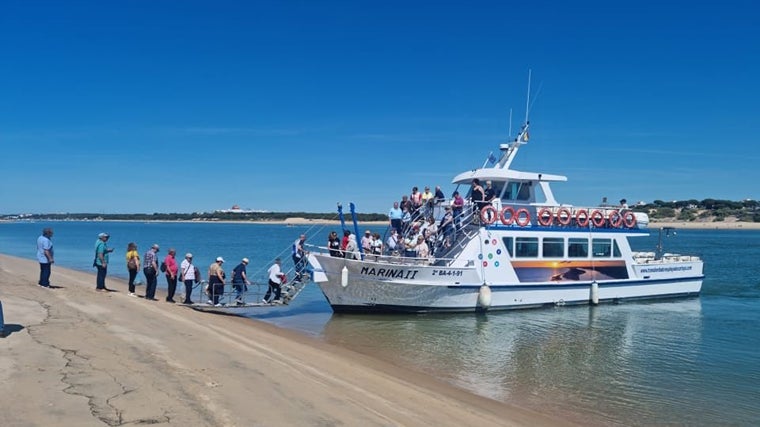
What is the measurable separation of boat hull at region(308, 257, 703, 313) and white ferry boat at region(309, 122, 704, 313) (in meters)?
0.03

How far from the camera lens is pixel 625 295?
78.1ft

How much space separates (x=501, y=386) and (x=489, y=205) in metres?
9.93

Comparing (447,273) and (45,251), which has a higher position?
(45,251)

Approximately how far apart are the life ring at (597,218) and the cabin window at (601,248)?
64cm

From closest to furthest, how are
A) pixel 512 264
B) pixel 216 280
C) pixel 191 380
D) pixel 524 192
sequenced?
pixel 191 380 → pixel 216 280 → pixel 512 264 → pixel 524 192

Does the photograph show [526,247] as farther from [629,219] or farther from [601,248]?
[629,219]

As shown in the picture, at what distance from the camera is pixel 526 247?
21078 mm

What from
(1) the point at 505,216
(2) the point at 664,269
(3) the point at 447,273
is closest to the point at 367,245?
(3) the point at 447,273

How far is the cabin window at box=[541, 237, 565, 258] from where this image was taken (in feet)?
70.8

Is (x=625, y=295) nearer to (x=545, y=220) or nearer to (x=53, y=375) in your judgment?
(x=545, y=220)

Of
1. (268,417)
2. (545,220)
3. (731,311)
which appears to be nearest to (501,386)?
(268,417)

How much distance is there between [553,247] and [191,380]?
1656 cm

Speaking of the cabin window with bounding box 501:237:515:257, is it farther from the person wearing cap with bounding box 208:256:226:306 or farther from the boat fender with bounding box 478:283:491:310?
the person wearing cap with bounding box 208:256:226:306

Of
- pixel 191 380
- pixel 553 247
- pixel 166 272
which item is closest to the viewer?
pixel 191 380
